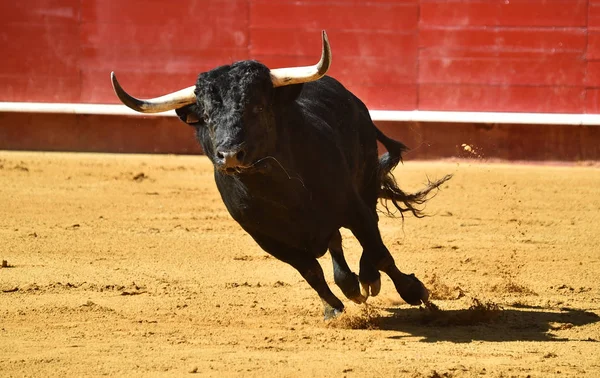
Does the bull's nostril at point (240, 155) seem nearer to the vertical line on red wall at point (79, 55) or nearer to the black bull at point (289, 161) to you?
the black bull at point (289, 161)

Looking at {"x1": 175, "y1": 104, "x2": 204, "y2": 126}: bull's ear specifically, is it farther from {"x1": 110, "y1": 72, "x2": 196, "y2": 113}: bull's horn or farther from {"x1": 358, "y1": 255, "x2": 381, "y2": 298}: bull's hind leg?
{"x1": 358, "y1": 255, "x2": 381, "y2": 298}: bull's hind leg

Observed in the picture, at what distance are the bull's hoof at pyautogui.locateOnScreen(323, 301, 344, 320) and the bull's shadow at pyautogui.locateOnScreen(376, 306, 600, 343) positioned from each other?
19 cm

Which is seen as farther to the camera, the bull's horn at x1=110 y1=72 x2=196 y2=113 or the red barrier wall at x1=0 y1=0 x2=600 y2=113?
the red barrier wall at x1=0 y1=0 x2=600 y2=113

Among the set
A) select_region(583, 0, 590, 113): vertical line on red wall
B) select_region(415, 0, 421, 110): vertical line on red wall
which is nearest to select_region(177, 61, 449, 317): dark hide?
select_region(415, 0, 421, 110): vertical line on red wall

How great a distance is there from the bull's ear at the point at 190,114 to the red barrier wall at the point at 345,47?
5.66 meters

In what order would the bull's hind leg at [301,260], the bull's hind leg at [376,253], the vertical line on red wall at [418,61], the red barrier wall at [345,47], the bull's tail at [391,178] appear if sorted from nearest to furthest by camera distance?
the bull's hind leg at [301,260]
the bull's hind leg at [376,253]
the bull's tail at [391,178]
the red barrier wall at [345,47]
the vertical line on red wall at [418,61]

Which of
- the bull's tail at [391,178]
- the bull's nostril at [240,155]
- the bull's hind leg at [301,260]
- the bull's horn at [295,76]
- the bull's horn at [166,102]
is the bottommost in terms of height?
Result: the bull's hind leg at [301,260]

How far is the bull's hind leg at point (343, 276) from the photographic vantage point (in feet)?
16.0

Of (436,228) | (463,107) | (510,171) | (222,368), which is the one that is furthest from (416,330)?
(463,107)

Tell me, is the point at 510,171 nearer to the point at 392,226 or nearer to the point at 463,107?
the point at 463,107

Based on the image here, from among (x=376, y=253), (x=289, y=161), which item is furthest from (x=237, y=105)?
(x=376, y=253)

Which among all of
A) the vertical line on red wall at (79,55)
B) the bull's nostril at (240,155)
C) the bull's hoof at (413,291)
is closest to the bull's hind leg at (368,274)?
the bull's hoof at (413,291)

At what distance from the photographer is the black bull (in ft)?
13.5

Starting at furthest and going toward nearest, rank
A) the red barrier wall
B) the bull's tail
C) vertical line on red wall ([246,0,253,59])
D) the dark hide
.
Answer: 1. vertical line on red wall ([246,0,253,59])
2. the red barrier wall
3. the bull's tail
4. the dark hide
